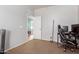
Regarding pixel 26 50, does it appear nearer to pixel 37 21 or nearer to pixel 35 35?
pixel 35 35

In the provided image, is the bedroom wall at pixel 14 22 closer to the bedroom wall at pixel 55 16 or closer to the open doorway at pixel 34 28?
the open doorway at pixel 34 28

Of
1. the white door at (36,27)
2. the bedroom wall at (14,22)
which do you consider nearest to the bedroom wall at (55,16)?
the white door at (36,27)

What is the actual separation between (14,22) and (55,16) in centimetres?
92

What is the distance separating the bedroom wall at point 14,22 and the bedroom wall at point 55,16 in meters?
0.32

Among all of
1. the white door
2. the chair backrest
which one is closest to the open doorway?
the white door

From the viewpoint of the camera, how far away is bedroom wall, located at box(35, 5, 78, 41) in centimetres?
231

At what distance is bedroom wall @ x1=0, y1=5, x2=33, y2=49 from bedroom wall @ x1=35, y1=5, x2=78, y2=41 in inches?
12.4

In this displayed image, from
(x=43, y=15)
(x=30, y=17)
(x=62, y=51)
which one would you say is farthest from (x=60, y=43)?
(x=30, y=17)

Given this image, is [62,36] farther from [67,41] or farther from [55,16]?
[55,16]

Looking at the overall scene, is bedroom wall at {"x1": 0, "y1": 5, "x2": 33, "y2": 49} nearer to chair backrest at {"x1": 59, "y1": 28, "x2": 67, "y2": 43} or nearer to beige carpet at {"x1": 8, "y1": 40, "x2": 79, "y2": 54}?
beige carpet at {"x1": 8, "y1": 40, "x2": 79, "y2": 54}

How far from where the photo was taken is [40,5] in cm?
234

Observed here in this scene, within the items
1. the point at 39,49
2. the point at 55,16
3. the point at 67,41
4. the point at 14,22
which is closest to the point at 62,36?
the point at 67,41

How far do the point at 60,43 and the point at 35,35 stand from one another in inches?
22.8
